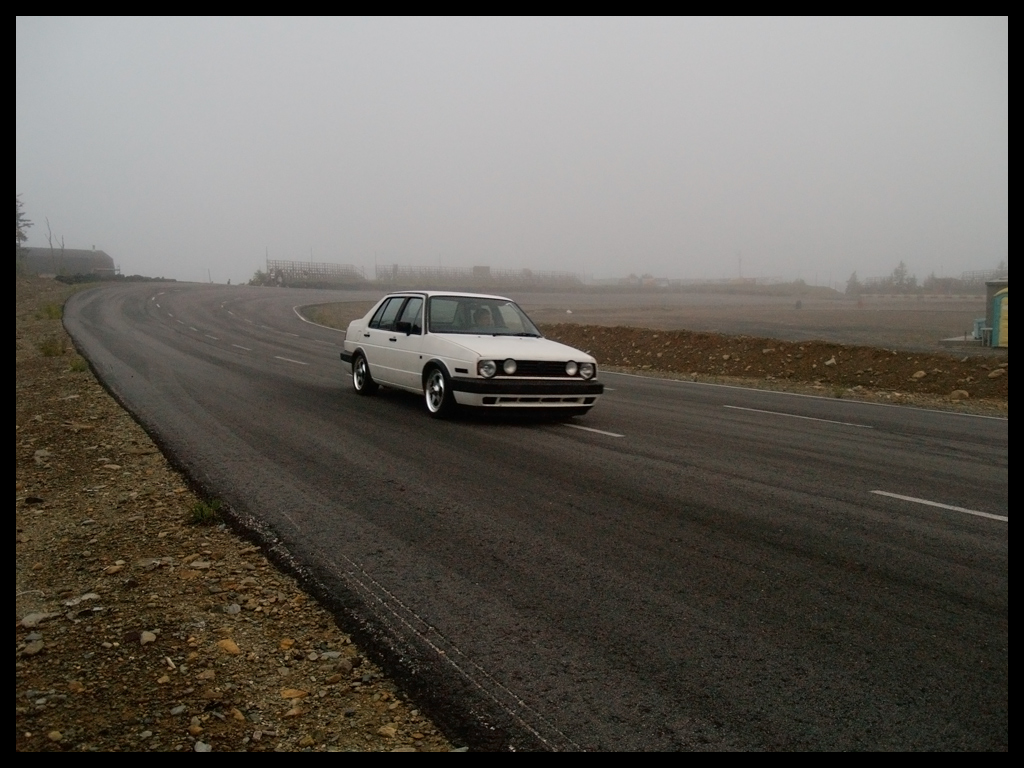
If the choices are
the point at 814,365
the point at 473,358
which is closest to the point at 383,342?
the point at 473,358

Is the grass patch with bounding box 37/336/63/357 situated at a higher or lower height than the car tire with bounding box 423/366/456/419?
higher

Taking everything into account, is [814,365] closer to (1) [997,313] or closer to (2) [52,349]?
(1) [997,313]

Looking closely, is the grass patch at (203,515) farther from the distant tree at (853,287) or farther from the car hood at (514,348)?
the distant tree at (853,287)

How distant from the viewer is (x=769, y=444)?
980 centimetres

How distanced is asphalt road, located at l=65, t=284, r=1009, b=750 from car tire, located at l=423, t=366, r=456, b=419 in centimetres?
43

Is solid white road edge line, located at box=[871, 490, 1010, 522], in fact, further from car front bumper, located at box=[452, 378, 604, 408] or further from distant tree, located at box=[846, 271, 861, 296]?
distant tree, located at box=[846, 271, 861, 296]

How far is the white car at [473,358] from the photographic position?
10031mm

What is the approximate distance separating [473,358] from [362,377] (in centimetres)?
341

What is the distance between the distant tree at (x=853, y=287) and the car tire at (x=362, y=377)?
238ft

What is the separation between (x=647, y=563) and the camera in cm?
512

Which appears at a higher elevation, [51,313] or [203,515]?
[51,313]

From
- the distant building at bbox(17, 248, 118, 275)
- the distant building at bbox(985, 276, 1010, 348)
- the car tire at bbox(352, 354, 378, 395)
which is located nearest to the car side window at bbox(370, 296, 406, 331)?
the car tire at bbox(352, 354, 378, 395)

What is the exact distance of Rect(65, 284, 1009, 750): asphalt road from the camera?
344 centimetres
